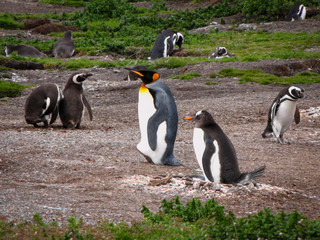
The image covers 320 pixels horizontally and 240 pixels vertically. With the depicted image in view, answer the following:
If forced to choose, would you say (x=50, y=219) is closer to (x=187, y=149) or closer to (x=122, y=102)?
(x=187, y=149)

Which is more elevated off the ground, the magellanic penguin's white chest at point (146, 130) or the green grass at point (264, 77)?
the magellanic penguin's white chest at point (146, 130)

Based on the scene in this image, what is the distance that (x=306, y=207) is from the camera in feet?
17.3

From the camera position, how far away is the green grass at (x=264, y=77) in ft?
46.7

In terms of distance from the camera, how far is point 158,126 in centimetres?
680

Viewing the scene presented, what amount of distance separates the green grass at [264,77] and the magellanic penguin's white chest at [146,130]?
25.5ft

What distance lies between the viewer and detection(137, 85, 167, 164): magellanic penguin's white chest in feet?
22.2

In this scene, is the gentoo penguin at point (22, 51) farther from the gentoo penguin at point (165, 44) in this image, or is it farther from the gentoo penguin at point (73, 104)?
the gentoo penguin at point (73, 104)

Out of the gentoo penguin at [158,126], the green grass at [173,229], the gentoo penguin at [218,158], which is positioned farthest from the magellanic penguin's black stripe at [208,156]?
the green grass at [173,229]

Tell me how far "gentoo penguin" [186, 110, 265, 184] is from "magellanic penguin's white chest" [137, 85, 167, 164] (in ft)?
3.13

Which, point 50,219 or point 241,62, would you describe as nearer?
point 50,219

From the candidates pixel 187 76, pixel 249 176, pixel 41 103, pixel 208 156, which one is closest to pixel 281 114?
pixel 208 156

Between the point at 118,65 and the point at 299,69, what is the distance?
19.3ft

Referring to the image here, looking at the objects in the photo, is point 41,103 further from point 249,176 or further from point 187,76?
point 187,76

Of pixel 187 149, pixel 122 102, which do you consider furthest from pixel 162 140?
pixel 122 102
